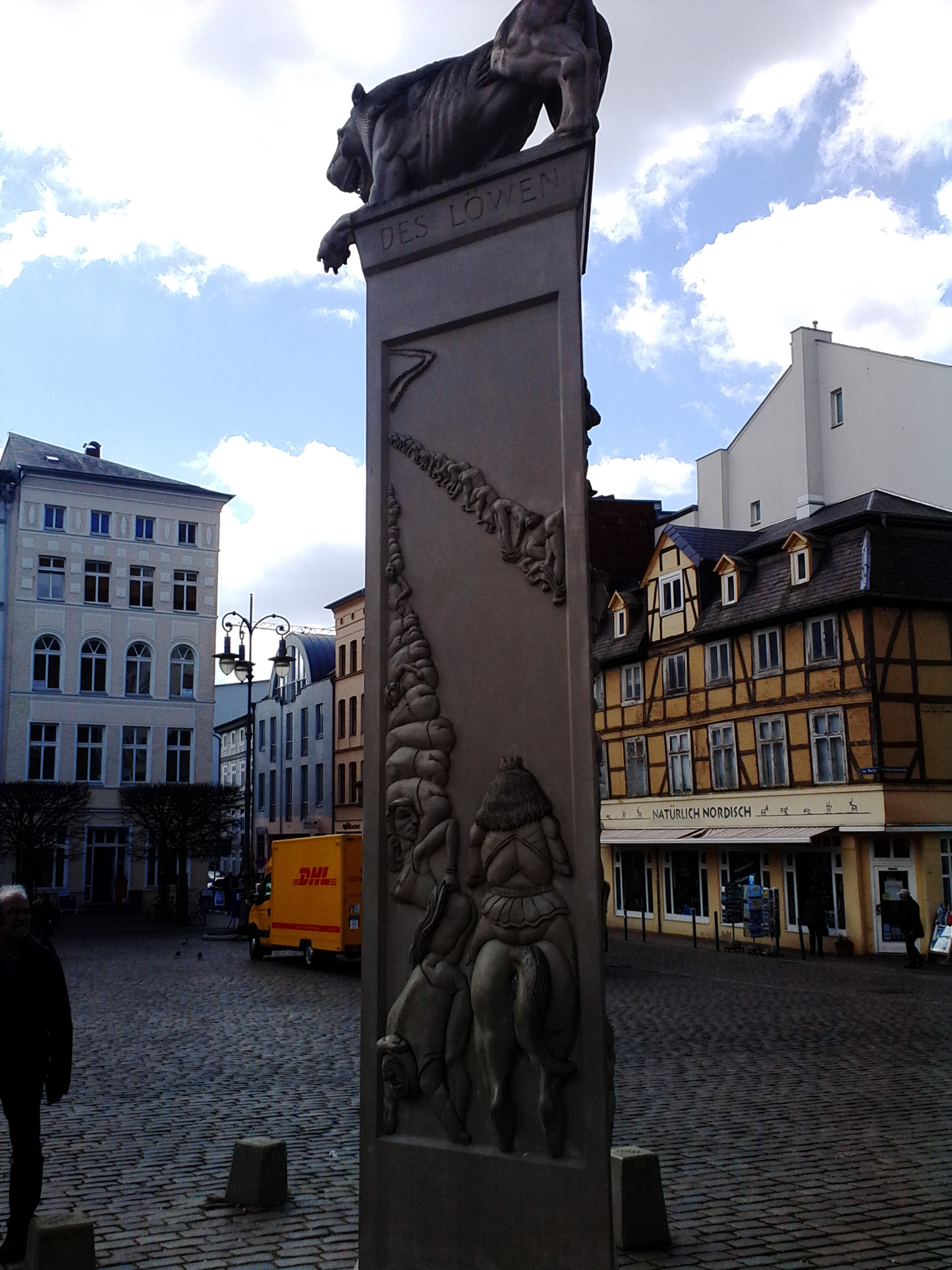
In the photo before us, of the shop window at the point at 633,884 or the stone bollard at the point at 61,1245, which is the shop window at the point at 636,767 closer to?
the shop window at the point at 633,884

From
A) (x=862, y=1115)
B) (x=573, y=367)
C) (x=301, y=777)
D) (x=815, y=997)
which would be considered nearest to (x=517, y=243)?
(x=573, y=367)

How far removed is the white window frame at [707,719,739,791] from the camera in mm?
31559

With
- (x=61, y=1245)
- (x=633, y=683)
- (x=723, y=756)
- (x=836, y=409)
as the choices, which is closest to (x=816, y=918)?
(x=723, y=756)

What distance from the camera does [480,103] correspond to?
527 cm

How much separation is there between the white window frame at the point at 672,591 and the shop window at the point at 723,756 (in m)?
3.90

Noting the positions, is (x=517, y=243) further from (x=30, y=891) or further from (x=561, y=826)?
(x=30, y=891)

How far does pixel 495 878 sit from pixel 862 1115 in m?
6.25

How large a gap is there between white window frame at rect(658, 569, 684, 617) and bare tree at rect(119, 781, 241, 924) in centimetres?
1778

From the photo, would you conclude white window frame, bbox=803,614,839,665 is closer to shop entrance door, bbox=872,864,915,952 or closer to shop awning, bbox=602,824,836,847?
shop awning, bbox=602,824,836,847

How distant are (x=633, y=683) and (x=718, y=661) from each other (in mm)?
4625

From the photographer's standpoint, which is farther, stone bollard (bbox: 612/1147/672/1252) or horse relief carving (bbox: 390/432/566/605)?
stone bollard (bbox: 612/1147/672/1252)

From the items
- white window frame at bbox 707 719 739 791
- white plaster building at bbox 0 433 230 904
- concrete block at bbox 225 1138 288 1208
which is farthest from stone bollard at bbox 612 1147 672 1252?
white plaster building at bbox 0 433 230 904

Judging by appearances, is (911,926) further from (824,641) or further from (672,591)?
(672,591)

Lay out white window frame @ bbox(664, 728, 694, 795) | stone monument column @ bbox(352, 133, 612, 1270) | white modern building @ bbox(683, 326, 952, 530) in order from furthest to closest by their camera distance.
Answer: white modern building @ bbox(683, 326, 952, 530), white window frame @ bbox(664, 728, 694, 795), stone monument column @ bbox(352, 133, 612, 1270)
